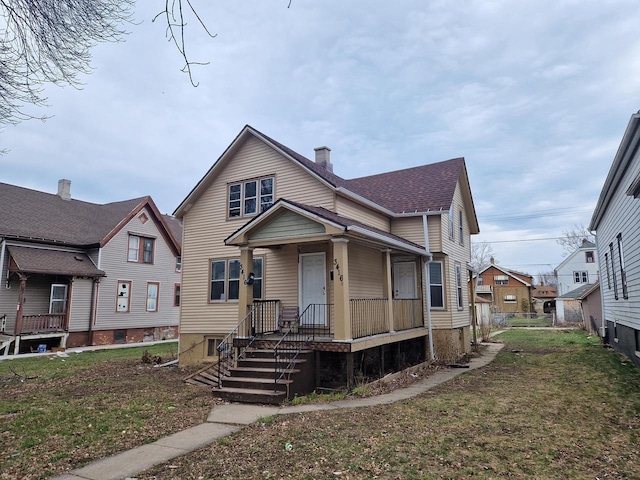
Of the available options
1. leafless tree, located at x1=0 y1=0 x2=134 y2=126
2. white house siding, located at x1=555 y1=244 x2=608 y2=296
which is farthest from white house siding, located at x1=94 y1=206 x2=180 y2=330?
white house siding, located at x1=555 y1=244 x2=608 y2=296

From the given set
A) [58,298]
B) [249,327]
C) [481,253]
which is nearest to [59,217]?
[58,298]

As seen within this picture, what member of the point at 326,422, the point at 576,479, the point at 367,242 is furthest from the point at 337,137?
the point at 576,479

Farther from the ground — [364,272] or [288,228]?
[288,228]

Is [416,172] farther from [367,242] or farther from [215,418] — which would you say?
[215,418]

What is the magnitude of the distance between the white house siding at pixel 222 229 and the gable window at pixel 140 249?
10.0 metres

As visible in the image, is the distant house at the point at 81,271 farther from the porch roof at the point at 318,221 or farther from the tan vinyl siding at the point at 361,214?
the tan vinyl siding at the point at 361,214

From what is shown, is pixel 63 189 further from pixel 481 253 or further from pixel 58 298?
pixel 481 253

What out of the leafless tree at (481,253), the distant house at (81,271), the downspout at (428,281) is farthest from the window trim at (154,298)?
the leafless tree at (481,253)

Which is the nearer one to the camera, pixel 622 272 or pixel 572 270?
pixel 622 272

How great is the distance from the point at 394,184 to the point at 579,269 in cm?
3864

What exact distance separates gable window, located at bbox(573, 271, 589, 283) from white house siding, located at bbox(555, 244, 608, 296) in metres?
0.19

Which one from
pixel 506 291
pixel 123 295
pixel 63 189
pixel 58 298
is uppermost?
pixel 63 189

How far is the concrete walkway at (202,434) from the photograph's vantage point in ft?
16.2

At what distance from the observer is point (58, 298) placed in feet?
65.4
